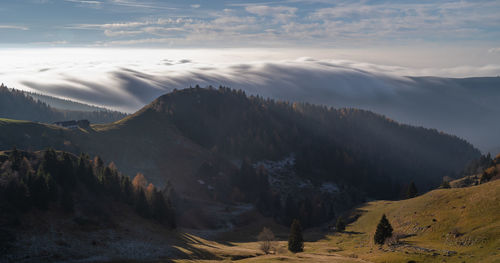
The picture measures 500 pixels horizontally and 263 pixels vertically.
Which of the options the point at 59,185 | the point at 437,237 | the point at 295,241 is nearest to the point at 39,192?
the point at 59,185

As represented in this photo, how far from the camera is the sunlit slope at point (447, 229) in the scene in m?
58.8

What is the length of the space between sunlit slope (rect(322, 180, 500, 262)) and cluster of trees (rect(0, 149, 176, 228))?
2123 inches

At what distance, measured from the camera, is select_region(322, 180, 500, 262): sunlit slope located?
58812 millimetres

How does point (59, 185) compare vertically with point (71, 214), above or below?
above

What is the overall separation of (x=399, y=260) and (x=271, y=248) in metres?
34.0

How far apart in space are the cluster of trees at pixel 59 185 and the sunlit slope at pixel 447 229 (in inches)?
2123

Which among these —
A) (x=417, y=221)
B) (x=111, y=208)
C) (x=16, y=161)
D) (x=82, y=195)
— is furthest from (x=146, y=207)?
(x=417, y=221)

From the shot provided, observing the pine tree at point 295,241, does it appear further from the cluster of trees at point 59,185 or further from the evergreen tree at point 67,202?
the evergreen tree at point 67,202

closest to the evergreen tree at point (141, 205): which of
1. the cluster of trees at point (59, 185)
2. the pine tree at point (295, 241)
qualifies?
the cluster of trees at point (59, 185)

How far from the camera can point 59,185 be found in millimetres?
78750

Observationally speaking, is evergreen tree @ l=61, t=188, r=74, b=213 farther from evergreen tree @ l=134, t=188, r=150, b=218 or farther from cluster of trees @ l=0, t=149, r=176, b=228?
evergreen tree @ l=134, t=188, r=150, b=218

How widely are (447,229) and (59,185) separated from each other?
3420 inches

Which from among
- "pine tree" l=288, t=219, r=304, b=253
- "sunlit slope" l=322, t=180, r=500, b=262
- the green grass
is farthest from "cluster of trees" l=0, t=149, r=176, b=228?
"sunlit slope" l=322, t=180, r=500, b=262

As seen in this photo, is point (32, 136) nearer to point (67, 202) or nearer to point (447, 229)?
point (67, 202)
